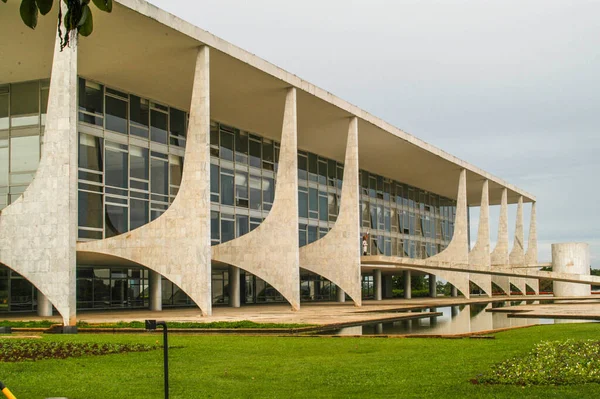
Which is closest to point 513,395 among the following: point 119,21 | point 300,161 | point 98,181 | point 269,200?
point 119,21

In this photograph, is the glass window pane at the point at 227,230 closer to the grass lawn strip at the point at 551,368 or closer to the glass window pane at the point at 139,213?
the glass window pane at the point at 139,213

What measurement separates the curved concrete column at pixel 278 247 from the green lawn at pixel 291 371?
1585cm

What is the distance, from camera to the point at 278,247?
3102cm

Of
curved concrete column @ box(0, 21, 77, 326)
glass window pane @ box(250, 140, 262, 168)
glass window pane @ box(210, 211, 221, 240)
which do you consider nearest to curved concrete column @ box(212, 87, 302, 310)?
glass window pane @ box(210, 211, 221, 240)

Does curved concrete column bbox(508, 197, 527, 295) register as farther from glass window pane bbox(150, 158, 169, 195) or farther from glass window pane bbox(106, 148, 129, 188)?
glass window pane bbox(106, 148, 129, 188)

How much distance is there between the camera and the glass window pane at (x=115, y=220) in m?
28.7

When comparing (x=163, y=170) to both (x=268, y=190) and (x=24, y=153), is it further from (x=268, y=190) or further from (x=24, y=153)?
(x=268, y=190)

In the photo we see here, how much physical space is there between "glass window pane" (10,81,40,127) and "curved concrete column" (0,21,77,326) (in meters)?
6.81

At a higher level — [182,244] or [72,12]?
[72,12]

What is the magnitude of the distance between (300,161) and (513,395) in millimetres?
35958

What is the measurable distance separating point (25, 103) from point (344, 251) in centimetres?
1665

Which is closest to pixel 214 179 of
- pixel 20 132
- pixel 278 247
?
pixel 278 247

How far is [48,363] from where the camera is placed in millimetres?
10852

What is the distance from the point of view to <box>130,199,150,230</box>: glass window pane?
29894mm
